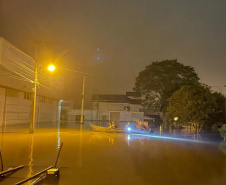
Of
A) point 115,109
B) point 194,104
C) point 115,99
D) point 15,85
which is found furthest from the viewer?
point 115,99

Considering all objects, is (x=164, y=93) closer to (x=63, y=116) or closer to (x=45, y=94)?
(x=45, y=94)

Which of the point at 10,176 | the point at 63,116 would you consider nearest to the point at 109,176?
the point at 10,176

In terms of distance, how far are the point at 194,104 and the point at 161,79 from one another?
17.1 meters

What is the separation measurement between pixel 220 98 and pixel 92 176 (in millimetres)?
26817

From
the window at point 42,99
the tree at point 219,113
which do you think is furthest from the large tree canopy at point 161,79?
the window at point 42,99

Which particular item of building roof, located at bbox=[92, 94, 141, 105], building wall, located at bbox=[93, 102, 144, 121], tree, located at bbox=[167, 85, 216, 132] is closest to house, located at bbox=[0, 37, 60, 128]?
tree, located at bbox=[167, 85, 216, 132]

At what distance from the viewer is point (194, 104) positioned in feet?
75.6

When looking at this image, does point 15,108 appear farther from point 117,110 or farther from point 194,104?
point 117,110

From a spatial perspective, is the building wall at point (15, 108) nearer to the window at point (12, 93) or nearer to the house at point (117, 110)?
the window at point (12, 93)

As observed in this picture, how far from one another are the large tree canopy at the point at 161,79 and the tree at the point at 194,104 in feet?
40.6

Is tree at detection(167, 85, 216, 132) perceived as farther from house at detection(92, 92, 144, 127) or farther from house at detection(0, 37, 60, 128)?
house at detection(92, 92, 144, 127)

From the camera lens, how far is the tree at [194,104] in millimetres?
23016

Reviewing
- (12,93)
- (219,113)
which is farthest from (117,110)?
(12,93)

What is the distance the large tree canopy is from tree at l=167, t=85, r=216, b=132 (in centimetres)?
1239
